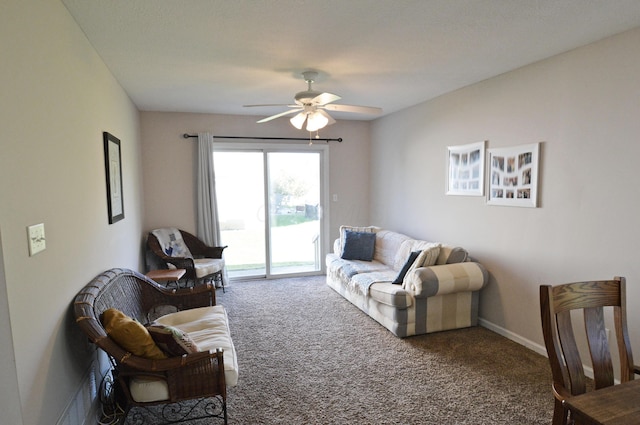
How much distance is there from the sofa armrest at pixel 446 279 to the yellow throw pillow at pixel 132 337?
7.35ft

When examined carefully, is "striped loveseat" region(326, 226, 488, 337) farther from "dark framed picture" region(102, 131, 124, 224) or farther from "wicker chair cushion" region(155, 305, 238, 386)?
"dark framed picture" region(102, 131, 124, 224)

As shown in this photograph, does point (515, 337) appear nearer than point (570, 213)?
No

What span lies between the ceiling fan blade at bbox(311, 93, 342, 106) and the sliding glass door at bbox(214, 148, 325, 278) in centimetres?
242

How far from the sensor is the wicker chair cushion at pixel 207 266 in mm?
4489

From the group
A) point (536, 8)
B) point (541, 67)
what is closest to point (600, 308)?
point (536, 8)

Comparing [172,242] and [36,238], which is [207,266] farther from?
[36,238]

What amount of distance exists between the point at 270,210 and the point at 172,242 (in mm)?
1475

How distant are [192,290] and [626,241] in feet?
10.8

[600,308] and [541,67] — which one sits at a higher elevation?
[541,67]

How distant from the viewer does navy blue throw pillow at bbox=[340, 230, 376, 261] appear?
493 centimetres

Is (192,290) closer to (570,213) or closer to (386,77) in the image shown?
(386,77)

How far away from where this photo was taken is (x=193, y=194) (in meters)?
5.21

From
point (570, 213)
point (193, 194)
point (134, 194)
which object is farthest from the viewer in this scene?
point (193, 194)

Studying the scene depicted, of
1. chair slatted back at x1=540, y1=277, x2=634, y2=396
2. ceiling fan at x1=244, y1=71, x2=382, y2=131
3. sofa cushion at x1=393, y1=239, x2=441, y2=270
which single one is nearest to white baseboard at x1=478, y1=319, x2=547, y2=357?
sofa cushion at x1=393, y1=239, x2=441, y2=270
